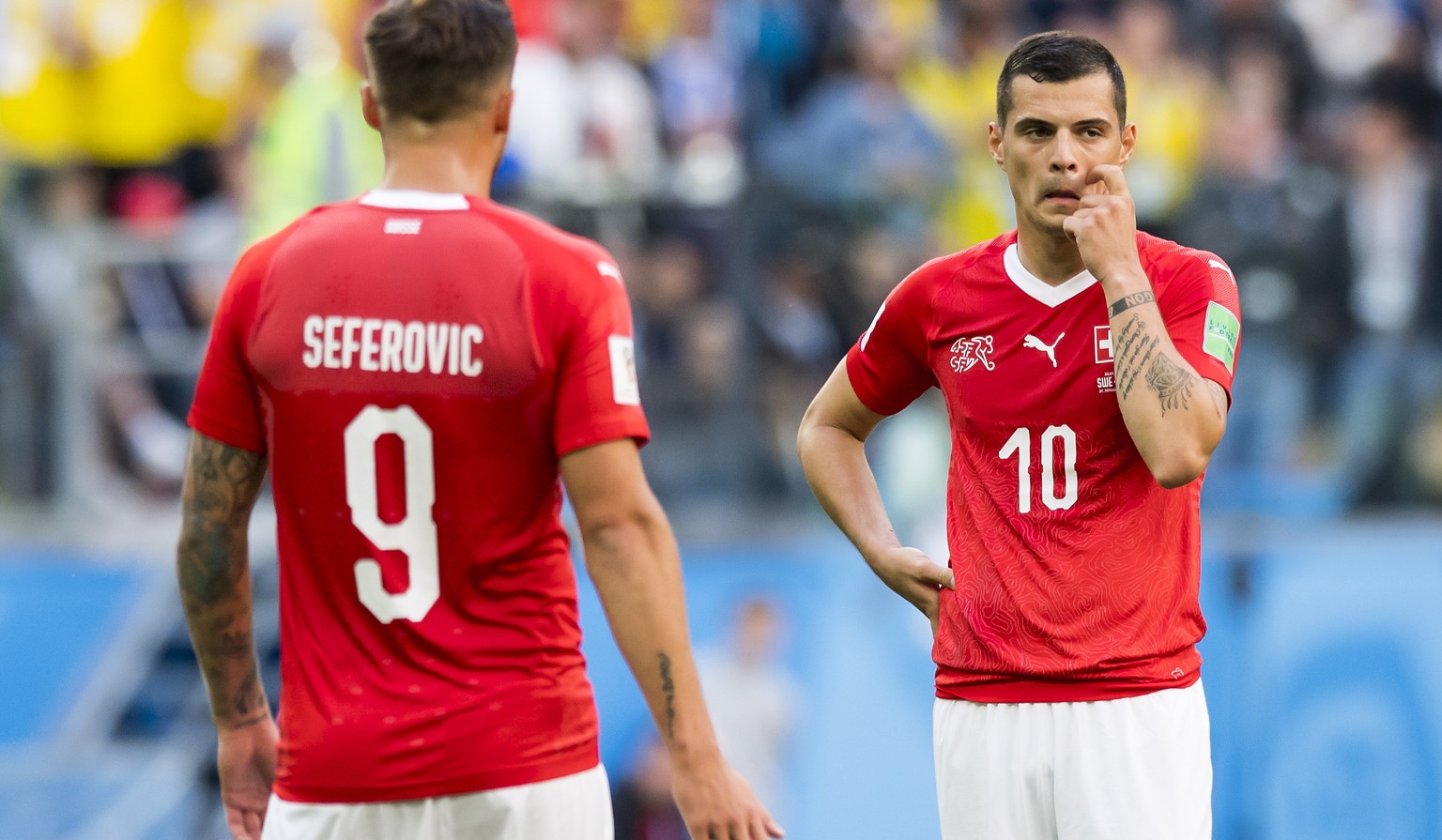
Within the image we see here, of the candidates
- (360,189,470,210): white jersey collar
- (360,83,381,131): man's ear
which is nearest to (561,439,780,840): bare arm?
(360,189,470,210): white jersey collar

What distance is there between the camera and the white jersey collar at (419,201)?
370 centimetres

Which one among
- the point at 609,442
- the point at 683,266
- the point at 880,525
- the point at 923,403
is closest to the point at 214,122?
the point at 683,266

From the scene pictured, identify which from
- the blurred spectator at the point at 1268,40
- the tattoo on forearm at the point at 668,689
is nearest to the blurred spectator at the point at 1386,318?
the blurred spectator at the point at 1268,40

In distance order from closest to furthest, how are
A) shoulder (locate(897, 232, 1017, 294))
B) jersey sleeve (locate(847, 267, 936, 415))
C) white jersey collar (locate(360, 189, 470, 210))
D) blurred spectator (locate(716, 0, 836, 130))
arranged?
white jersey collar (locate(360, 189, 470, 210)) < shoulder (locate(897, 232, 1017, 294)) < jersey sleeve (locate(847, 267, 936, 415)) < blurred spectator (locate(716, 0, 836, 130))

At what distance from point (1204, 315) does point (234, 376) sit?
6.88ft

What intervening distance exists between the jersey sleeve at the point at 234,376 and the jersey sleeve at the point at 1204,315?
1971mm

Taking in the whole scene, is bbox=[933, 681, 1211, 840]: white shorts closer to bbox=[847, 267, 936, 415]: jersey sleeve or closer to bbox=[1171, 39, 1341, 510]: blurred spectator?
bbox=[847, 267, 936, 415]: jersey sleeve

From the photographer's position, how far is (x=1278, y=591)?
29.0ft

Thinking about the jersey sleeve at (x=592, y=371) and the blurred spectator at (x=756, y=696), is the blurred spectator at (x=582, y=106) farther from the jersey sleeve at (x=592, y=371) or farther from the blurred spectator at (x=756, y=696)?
the jersey sleeve at (x=592, y=371)

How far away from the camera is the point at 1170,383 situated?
3887mm

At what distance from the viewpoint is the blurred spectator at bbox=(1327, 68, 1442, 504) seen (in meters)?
8.59

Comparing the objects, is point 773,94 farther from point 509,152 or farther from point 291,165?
point 291,165

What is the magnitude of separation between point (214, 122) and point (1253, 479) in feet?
19.1

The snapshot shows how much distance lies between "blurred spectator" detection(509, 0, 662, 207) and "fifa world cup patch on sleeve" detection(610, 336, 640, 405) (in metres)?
5.57
